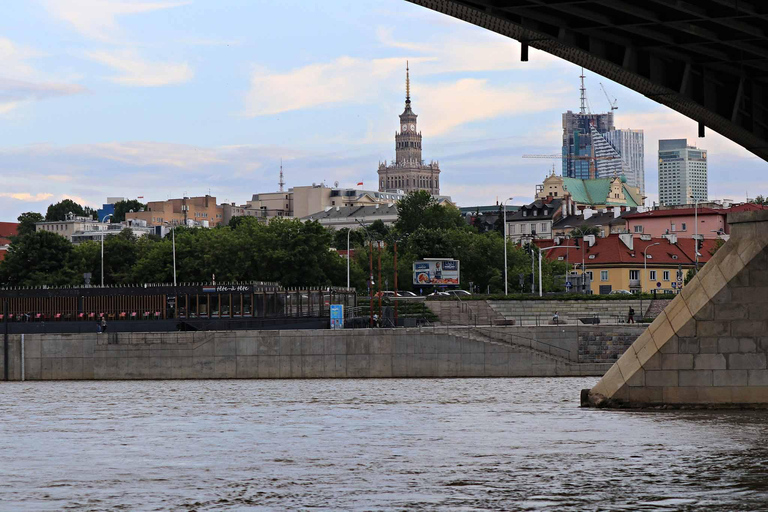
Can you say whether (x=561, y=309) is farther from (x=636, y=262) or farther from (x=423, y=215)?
(x=423, y=215)

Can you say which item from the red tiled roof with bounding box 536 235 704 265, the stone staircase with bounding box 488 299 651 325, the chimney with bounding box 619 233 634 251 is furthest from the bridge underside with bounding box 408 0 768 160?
the chimney with bounding box 619 233 634 251

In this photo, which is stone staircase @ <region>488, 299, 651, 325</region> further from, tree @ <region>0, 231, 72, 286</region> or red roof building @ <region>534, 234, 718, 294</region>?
tree @ <region>0, 231, 72, 286</region>

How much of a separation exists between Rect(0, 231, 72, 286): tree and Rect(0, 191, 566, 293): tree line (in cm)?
9

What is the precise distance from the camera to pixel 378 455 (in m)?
28.6

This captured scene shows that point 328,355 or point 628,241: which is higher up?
point 628,241

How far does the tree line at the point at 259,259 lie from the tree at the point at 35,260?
88 mm

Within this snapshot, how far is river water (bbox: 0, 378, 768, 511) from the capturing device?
2223cm

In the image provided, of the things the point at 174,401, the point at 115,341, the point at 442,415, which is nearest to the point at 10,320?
the point at 115,341

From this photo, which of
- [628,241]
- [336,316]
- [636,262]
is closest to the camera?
[336,316]

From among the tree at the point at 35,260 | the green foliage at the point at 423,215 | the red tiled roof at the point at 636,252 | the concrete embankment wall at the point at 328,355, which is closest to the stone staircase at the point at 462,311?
the concrete embankment wall at the point at 328,355

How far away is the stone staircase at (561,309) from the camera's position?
79.9 meters

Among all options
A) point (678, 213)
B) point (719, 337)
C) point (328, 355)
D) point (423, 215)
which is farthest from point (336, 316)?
point (423, 215)

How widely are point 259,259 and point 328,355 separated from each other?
4211 cm

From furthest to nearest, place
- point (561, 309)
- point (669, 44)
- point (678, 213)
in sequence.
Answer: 1. point (678, 213)
2. point (561, 309)
3. point (669, 44)
